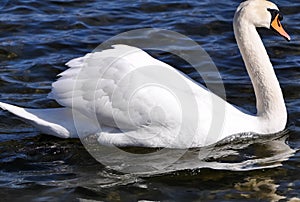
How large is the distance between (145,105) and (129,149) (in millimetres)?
551

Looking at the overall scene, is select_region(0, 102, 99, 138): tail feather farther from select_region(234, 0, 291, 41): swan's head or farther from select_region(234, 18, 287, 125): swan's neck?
select_region(234, 0, 291, 41): swan's head

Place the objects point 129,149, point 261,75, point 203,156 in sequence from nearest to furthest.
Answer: point 203,156 → point 129,149 → point 261,75

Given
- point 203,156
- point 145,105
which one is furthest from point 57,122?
point 203,156

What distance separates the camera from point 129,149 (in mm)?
7430

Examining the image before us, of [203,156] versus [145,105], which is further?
[203,156]

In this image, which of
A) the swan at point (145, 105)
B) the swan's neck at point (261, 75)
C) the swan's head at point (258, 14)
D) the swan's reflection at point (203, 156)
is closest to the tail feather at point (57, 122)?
the swan at point (145, 105)

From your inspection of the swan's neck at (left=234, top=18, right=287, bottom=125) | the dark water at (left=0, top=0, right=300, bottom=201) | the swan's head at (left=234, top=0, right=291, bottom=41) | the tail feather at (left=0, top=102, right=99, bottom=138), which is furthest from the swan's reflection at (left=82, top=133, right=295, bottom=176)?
the swan's head at (left=234, top=0, right=291, bottom=41)

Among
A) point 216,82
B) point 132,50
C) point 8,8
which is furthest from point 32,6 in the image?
point 132,50

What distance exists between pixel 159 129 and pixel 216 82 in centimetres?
224

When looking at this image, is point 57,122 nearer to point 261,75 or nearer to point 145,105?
point 145,105

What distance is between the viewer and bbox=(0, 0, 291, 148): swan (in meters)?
7.15

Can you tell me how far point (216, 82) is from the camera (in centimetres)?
925

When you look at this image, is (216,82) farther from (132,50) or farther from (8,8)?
(8,8)

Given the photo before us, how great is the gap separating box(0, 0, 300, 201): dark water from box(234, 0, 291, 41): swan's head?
1.12 m
